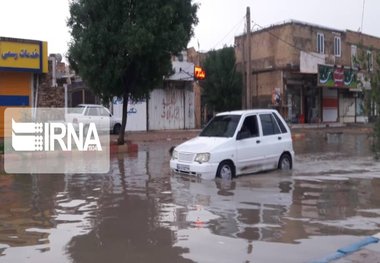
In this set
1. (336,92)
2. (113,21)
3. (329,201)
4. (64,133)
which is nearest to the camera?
(329,201)

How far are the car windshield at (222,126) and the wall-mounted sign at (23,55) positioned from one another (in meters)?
14.0

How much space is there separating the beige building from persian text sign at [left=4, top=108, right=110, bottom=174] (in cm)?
2034

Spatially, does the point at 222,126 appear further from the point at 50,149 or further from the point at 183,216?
the point at 50,149

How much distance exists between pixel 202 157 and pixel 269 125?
8.25 feet

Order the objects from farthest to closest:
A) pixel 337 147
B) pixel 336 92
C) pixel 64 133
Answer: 1. pixel 336 92
2. pixel 337 147
3. pixel 64 133

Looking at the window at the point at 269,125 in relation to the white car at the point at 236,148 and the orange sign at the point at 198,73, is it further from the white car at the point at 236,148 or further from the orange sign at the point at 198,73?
the orange sign at the point at 198,73

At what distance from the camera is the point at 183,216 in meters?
8.32

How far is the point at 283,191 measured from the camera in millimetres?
10688

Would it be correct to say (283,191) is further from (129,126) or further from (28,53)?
(129,126)

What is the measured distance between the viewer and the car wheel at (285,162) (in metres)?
13.8

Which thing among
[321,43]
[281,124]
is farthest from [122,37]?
[321,43]

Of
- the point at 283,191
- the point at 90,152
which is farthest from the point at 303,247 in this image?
the point at 90,152

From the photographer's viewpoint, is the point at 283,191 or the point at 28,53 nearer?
the point at 283,191

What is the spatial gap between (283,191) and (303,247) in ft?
14.1
